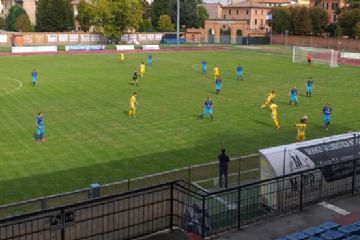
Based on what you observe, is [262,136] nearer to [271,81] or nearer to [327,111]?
[327,111]

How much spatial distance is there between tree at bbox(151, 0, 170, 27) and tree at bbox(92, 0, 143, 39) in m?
27.9

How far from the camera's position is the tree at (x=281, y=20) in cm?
10506

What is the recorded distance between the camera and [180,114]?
3108 centimetres

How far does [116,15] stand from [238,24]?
3438 cm

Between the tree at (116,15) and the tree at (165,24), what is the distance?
19.7 meters

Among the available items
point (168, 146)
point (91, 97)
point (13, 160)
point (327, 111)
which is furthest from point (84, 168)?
point (91, 97)

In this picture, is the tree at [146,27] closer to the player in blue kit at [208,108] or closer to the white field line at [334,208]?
the player in blue kit at [208,108]

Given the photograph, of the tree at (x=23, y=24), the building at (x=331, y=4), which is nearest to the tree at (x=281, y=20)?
the building at (x=331, y=4)

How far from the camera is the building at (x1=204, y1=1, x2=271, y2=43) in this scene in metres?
108

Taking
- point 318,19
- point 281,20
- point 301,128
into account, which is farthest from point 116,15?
point 301,128

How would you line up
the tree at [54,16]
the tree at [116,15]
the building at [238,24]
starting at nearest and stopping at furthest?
the tree at [116,15] < the tree at [54,16] < the building at [238,24]

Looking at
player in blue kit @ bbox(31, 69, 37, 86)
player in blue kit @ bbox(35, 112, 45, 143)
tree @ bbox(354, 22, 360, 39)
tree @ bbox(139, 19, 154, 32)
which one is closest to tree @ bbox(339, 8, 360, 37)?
tree @ bbox(354, 22, 360, 39)

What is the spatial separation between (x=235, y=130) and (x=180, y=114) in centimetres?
505

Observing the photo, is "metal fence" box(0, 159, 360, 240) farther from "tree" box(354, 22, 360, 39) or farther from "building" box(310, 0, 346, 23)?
"building" box(310, 0, 346, 23)
